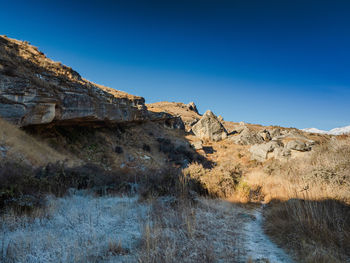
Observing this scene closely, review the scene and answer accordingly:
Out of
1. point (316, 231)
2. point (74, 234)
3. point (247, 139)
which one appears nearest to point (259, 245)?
point (316, 231)

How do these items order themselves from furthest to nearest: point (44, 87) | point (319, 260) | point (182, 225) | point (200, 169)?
point (44, 87) → point (200, 169) → point (182, 225) → point (319, 260)

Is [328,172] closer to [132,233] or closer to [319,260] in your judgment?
[319,260]

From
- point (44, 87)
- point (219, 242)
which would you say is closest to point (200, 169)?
point (219, 242)

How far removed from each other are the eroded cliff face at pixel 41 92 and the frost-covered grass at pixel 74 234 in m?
7.71

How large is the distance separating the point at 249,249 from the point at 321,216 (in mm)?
1591

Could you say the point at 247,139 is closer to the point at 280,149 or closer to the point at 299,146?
the point at 280,149

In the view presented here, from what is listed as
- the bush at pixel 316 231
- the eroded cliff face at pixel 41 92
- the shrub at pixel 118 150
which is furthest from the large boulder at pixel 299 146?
the eroded cliff face at pixel 41 92

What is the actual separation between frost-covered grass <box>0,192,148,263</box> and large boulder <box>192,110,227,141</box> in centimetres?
2103

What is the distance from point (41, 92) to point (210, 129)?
19470 mm

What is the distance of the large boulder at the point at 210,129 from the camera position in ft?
82.5

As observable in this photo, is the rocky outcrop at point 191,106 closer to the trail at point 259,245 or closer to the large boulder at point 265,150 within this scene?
the large boulder at point 265,150

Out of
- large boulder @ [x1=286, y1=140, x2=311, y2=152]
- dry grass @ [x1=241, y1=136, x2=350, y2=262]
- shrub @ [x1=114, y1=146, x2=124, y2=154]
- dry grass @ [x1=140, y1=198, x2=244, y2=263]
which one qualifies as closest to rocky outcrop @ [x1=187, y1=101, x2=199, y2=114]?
shrub @ [x1=114, y1=146, x2=124, y2=154]

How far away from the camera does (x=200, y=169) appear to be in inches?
296

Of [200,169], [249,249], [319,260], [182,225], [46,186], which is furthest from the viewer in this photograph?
[200,169]
